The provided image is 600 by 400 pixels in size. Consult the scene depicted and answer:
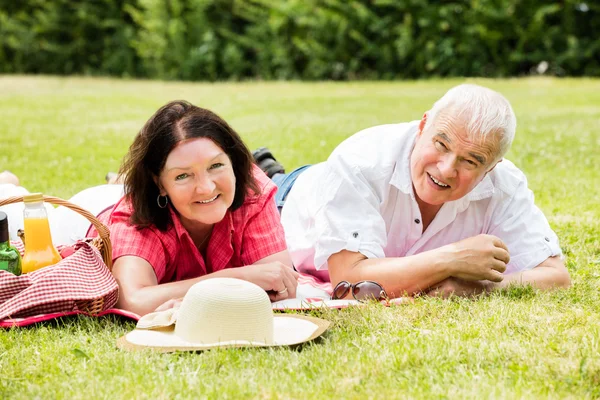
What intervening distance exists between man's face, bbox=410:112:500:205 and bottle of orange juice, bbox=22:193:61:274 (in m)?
1.86

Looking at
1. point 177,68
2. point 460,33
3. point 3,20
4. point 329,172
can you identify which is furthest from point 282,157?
point 3,20

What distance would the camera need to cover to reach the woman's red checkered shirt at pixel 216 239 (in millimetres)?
4492

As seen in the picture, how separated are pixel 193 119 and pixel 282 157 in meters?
5.18

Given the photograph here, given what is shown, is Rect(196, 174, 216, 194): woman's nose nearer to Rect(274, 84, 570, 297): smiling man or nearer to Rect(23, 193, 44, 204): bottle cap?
Rect(274, 84, 570, 297): smiling man

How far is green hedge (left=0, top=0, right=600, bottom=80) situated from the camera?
1855 centimetres

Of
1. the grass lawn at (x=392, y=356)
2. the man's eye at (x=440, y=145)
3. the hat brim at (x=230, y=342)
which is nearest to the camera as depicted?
the grass lawn at (x=392, y=356)

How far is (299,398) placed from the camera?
10.0 ft

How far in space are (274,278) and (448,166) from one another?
1.05m

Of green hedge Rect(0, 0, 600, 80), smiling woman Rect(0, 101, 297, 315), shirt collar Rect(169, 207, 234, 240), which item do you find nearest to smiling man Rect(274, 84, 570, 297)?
smiling woman Rect(0, 101, 297, 315)

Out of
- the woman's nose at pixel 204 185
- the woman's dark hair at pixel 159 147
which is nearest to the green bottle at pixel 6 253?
the woman's dark hair at pixel 159 147

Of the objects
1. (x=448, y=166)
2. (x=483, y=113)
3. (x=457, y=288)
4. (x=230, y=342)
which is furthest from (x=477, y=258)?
(x=230, y=342)

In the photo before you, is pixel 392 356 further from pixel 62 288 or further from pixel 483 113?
pixel 62 288

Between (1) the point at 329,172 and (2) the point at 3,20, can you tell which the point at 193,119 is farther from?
(2) the point at 3,20

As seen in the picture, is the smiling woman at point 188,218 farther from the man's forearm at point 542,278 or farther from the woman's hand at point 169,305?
the man's forearm at point 542,278
